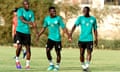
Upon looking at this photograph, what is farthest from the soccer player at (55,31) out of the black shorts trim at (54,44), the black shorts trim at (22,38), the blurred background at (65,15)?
the blurred background at (65,15)

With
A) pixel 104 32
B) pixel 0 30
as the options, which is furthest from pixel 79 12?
pixel 0 30

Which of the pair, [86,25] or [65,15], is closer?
[86,25]

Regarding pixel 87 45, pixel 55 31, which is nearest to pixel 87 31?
pixel 87 45

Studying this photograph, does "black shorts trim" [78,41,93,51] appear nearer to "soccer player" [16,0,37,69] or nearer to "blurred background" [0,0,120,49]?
"soccer player" [16,0,37,69]

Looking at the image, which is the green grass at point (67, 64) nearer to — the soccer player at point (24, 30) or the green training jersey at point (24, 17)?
the soccer player at point (24, 30)

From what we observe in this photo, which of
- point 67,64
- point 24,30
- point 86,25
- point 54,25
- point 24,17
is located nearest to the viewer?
point 86,25

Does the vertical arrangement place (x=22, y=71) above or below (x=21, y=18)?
below

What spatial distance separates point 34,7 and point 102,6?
16.3 ft

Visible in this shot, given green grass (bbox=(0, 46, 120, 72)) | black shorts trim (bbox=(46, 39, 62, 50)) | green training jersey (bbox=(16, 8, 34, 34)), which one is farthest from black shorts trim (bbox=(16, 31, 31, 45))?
green grass (bbox=(0, 46, 120, 72))

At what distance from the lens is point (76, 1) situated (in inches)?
1478

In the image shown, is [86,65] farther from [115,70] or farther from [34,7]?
[34,7]

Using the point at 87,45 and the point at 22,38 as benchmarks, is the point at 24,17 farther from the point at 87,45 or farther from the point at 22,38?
→ the point at 87,45

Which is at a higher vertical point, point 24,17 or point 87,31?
point 24,17

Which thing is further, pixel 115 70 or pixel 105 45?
pixel 105 45
